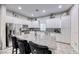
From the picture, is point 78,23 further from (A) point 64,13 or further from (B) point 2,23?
(B) point 2,23

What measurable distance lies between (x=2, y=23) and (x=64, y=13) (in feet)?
12.9

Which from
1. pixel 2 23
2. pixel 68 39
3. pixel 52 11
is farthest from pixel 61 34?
pixel 2 23

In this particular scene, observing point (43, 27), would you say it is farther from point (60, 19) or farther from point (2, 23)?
point (2, 23)

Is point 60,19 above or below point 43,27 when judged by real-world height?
above

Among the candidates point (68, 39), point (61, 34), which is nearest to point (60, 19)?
point (61, 34)

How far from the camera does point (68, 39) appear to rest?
195 inches

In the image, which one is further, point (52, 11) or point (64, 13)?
point (64, 13)

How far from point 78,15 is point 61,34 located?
2.25 m
